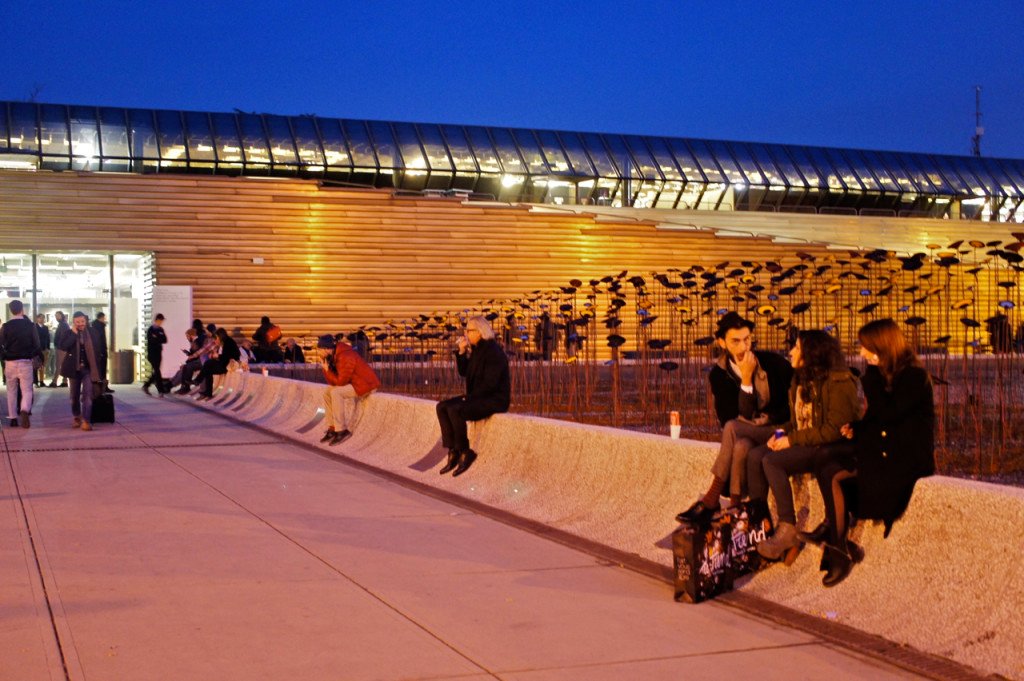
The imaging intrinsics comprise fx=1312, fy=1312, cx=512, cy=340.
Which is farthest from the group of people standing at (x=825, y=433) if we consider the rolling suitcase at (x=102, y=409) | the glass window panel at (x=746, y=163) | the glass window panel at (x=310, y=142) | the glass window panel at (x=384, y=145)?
the glass window panel at (x=746, y=163)

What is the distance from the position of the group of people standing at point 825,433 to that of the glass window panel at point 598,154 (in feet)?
126

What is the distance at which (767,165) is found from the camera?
4947cm

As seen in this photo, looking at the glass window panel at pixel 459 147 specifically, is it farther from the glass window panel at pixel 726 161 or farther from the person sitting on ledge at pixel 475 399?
the person sitting on ledge at pixel 475 399

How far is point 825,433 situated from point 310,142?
121ft

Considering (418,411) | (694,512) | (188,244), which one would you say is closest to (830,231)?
(188,244)

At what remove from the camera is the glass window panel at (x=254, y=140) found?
4059 cm

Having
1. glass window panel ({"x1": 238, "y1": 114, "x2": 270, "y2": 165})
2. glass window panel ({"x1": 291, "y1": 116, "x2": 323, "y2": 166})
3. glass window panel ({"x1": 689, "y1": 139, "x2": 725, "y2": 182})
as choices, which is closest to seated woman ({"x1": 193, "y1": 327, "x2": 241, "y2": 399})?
glass window panel ({"x1": 238, "y1": 114, "x2": 270, "y2": 165})

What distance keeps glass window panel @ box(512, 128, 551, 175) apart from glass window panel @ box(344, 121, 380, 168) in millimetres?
5507

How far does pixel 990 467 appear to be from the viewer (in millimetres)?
9672

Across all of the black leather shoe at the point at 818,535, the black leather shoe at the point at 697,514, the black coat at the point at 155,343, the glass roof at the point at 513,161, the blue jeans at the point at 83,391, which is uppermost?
the glass roof at the point at 513,161

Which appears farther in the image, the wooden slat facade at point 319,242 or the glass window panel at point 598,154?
the glass window panel at point 598,154

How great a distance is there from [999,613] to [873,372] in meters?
1.50

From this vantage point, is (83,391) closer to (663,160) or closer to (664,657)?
(664,657)

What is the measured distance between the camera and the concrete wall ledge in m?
5.66
